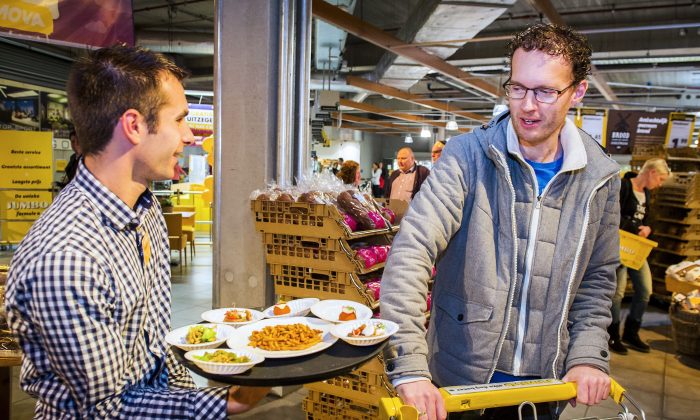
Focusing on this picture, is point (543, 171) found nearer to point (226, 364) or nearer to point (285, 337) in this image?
point (285, 337)

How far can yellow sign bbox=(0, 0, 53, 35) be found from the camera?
158 inches

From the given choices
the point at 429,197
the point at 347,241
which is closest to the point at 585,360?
the point at 429,197

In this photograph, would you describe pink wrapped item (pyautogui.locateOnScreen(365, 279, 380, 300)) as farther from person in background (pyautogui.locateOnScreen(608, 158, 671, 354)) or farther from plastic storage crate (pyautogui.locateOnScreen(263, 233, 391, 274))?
person in background (pyautogui.locateOnScreen(608, 158, 671, 354))

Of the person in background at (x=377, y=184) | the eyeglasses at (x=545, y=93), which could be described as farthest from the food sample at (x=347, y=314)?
the person in background at (x=377, y=184)

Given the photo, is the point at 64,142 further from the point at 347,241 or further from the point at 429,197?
the point at 429,197

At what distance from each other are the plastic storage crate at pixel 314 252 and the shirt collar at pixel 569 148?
2.06 m

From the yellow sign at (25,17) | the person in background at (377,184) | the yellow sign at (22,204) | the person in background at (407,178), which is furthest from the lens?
the person in background at (377,184)

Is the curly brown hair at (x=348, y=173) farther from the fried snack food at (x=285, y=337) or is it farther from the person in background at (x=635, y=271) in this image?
the fried snack food at (x=285, y=337)

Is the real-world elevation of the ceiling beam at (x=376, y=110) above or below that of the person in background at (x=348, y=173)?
above

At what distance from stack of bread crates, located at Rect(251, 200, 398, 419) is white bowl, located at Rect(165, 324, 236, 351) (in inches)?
77.0

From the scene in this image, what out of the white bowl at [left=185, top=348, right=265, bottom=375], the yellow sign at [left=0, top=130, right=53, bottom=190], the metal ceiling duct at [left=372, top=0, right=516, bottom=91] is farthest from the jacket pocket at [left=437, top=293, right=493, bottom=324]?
the yellow sign at [left=0, top=130, right=53, bottom=190]

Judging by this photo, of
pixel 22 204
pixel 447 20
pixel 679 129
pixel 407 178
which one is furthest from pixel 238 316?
pixel 22 204

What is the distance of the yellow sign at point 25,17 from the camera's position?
401 cm

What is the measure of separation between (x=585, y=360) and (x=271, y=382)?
1.02 meters
